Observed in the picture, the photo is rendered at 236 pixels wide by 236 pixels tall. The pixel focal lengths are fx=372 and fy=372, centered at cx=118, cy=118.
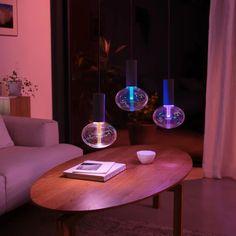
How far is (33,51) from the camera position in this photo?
→ 14.6 feet

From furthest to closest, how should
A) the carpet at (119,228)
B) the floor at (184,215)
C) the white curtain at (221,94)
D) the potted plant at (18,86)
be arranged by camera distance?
the potted plant at (18,86) → the white curtain at (221,94) → the floor at (184,215) → the carpet at (119,228)

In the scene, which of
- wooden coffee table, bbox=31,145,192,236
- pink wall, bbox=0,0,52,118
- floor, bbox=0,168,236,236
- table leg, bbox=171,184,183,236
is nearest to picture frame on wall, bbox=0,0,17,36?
pink wall, bbox=0,0,52,118

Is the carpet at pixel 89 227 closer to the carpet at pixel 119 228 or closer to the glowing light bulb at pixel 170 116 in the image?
the carpet at pixel 119 228

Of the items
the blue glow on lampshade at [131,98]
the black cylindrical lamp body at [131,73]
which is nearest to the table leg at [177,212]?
the blue glow on lampshade at [131,98]

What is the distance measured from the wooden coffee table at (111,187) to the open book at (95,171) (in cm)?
3

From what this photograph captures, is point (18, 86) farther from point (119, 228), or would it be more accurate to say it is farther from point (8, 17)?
point (119, 228)

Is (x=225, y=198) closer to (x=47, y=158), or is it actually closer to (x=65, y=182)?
(x=47, y=158)

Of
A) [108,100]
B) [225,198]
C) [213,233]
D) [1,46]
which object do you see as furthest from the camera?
[108,100]

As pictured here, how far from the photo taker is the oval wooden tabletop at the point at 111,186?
61.9 inches

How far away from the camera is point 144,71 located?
4645 mm

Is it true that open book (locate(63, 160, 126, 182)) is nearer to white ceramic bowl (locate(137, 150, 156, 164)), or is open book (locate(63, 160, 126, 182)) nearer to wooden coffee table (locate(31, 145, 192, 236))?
wooden coffee table (locate(31, 145, 192, 236))

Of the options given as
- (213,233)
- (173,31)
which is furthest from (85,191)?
(173,31)

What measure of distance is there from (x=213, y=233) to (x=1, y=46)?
303cm

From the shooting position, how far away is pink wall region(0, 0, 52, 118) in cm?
425
